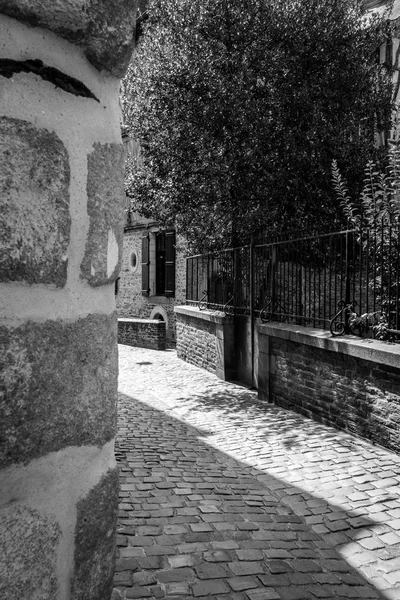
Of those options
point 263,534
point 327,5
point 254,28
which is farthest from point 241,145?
point 263,534

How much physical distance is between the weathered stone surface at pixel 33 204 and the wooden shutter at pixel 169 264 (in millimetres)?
16895

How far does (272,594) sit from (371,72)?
10.00 metres

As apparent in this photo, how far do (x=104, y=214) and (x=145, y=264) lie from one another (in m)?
18.6

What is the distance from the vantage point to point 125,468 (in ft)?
15.7

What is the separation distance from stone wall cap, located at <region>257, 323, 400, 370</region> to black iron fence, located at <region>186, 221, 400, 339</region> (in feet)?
0.50

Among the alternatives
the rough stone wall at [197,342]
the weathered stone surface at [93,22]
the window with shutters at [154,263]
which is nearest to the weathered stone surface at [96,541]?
the weathered stone surface at [93,22]

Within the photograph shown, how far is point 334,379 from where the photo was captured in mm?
6316

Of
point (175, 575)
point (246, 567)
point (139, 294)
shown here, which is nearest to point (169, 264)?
point (139, 294)

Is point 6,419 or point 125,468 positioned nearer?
point 6,419

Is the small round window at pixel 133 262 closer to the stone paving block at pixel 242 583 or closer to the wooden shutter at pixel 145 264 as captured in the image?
the wooden shutter at pixel 145 264

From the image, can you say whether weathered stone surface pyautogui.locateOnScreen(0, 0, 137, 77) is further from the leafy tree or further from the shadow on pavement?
the leafy tree

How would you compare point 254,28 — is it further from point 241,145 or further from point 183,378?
point 183,378

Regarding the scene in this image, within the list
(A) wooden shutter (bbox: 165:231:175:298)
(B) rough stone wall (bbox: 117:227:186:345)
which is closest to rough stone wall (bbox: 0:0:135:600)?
(B) rough stone wall (bbox: 117:227:186:345)

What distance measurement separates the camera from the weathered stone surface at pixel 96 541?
3.14 ft
